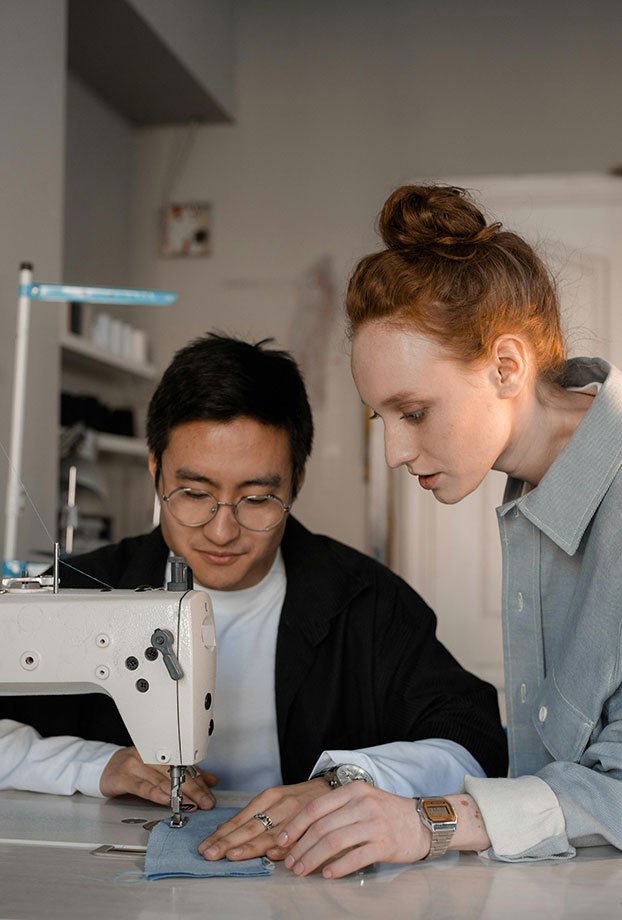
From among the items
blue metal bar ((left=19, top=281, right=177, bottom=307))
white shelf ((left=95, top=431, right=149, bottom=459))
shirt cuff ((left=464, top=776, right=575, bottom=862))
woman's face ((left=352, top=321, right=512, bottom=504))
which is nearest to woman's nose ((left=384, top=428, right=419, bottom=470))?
woman's face ((left=352, top=321, right=512, bottom=504))

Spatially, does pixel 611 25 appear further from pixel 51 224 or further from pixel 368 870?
pixel 368 870

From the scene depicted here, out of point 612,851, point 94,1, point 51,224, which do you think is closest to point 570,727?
point 612,851

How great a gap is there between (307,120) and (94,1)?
1276mm

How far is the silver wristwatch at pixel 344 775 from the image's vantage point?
1318 millimetres

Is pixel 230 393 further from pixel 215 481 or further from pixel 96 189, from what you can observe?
pixel 96 189

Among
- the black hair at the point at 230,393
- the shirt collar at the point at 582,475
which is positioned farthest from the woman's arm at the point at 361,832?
the black hair at the point at 230,393

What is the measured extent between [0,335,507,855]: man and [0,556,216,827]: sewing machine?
0.36 m

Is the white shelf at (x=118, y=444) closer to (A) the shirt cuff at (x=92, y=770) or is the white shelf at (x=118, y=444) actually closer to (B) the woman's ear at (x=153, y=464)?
(B) the woman's ear at (x=153, y=464)

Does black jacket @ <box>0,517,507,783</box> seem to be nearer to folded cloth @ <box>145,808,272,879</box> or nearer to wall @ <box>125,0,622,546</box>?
folded cloth @ <box>145,808,272,879</box>

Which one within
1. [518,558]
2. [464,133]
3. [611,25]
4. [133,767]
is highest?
[611,25]

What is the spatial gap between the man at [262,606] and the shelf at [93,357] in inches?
60.7

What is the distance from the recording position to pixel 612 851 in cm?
123

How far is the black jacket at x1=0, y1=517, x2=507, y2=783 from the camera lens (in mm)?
1761

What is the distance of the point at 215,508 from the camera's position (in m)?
1.75
